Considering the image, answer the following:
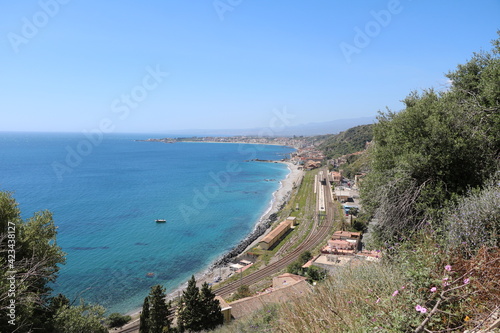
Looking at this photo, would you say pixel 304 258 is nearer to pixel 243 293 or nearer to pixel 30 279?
pixel 243 293

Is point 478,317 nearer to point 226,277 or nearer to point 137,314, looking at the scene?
point 137,314

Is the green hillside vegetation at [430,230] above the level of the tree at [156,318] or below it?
above

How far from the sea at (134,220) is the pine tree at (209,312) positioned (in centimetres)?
635

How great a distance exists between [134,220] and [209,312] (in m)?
24.4

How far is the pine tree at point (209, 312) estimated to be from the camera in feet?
39.4

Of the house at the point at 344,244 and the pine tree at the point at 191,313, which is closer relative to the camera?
the pine tree at the point at 191,313

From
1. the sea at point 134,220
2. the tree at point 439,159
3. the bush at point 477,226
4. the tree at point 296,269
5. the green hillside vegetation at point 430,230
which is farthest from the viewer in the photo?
the sea at point 134,220

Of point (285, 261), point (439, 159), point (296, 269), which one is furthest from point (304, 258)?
point (439, 159)

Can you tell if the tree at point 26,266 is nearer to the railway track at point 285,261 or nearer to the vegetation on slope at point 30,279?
the vegetation on slope at point 30,279

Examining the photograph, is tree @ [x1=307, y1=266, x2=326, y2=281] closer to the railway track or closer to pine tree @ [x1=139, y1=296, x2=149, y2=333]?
the railway track

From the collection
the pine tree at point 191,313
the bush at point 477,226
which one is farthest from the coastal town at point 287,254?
the bush at point 477,226

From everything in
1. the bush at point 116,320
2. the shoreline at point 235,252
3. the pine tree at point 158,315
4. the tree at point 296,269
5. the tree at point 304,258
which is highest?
the pine tree at point 158,315

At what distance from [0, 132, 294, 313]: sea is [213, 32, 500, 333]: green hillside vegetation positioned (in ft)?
22.3

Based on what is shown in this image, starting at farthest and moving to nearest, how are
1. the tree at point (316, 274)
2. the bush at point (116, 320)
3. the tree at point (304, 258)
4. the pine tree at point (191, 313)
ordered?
the tree at point (304, 258)
the bush at point (116, 320)
the pine tree at point (191, 313)
the tree at point (316, 274)
